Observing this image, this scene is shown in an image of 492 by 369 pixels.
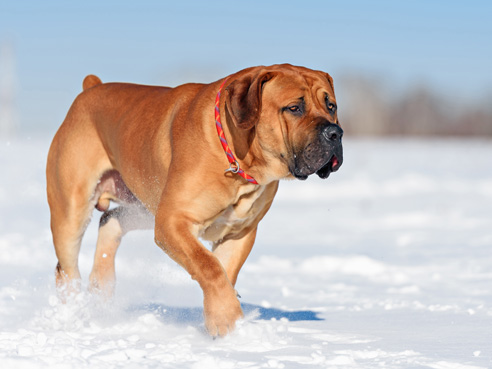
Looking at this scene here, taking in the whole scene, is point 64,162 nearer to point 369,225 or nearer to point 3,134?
point 369,225

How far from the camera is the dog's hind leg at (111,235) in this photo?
5492mm

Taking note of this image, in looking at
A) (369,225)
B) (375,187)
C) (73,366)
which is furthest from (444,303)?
(375,187)

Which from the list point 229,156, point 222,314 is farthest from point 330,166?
point 222,314

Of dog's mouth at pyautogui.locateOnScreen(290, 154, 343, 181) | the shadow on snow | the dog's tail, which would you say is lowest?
the shadow on snow

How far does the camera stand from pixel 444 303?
223 inches

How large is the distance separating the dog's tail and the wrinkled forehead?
2.19m

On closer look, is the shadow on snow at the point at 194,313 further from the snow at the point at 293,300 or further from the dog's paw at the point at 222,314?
the dog's paw at the point at 222,314

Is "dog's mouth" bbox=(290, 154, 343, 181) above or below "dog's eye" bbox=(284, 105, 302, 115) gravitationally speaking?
below

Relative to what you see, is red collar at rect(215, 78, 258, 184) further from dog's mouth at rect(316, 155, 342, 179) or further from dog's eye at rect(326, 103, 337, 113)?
dog's eye at rect(326, 103, 337, 113)

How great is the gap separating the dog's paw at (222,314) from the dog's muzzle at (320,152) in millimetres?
786

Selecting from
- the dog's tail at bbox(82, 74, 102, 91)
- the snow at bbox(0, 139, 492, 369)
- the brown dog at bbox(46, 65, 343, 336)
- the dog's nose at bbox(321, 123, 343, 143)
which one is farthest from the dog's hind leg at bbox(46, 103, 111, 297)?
the dog's nose at bbox(321, 123, 343, 143)

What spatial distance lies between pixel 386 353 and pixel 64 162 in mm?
2760

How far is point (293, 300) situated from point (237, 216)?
6.11 ft

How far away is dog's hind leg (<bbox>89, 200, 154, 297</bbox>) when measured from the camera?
5492 millimetres
